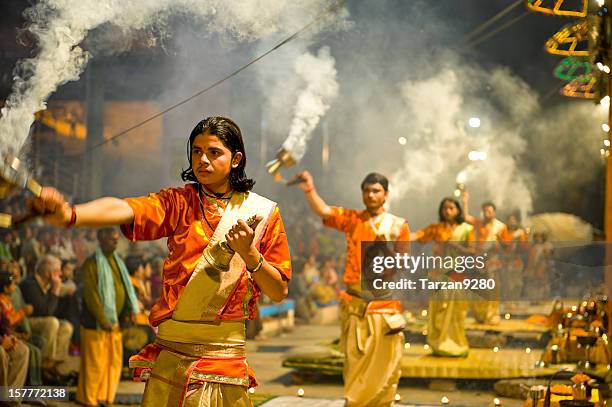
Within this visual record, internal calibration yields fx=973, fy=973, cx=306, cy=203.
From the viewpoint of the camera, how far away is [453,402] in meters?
8.03

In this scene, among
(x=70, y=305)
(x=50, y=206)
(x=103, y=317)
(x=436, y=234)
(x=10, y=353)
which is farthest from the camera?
(x=436, y=234)

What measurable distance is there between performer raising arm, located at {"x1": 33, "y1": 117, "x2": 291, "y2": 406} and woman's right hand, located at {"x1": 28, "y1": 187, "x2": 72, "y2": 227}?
0.30 m

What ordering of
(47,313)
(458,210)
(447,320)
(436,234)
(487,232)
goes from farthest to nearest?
(487,232), (458,210), (447,320), (436,234), (47,313)

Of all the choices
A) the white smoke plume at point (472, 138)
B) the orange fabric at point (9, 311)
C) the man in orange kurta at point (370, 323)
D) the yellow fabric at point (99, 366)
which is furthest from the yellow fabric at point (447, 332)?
the orange fabric at point (9, 311)

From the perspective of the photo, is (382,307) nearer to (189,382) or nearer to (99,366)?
(99,366)

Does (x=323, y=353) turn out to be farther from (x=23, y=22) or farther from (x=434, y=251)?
(x=23, y=22)

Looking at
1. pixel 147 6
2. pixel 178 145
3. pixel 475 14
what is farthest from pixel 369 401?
pixel 475 14

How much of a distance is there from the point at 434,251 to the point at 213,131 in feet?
14.9

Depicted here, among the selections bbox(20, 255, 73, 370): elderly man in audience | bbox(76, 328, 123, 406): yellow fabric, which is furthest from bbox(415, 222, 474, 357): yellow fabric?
bbox(20, 255, 73, 370): elderly man in audience

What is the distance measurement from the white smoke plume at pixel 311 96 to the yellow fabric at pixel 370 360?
2.36m

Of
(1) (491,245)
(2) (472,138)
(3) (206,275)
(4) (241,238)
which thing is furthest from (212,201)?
(2) (472,138)

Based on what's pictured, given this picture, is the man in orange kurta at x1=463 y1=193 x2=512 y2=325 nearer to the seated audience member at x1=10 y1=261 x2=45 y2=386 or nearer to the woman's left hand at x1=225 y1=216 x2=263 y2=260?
the seated audience member at x1=10 y1=261 x2=45 y2=386

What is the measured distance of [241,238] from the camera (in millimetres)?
3654

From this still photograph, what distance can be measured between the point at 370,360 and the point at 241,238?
12.6 ft
